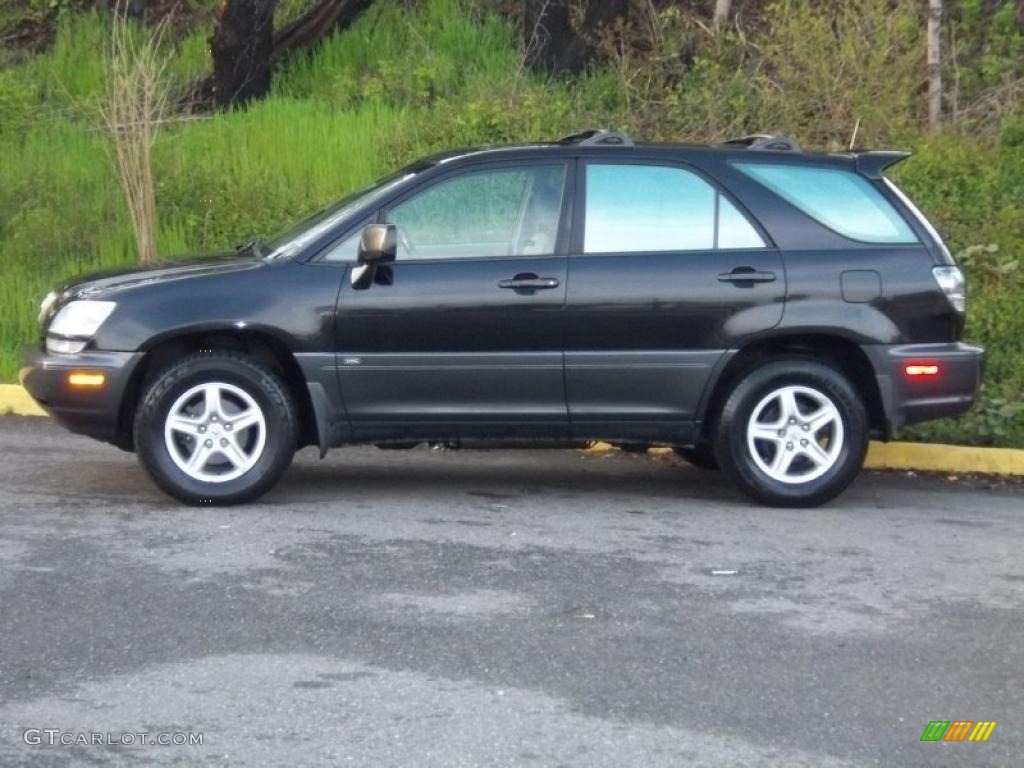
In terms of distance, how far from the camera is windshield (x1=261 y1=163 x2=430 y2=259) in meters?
7.96

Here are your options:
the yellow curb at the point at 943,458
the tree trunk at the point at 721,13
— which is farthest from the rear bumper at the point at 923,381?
the tree trunk at the point at 721,13

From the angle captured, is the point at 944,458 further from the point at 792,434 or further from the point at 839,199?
the point at 839,199

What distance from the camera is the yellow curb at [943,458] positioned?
9469mm

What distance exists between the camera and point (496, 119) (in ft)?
48.8

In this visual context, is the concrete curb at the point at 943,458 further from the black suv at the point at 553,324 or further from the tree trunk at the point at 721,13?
the tree trunk at the point at 721,13

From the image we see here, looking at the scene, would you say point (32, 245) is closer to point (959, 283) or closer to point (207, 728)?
point (959, 283)

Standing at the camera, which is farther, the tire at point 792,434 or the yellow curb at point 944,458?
the yellow curb at point 944,458

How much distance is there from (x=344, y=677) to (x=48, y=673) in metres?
0.97

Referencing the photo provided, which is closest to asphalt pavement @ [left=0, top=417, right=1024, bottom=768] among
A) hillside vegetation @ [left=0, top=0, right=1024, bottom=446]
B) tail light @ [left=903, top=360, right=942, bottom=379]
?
tail light @ [left=903, top=360, right=942, bottom=379]

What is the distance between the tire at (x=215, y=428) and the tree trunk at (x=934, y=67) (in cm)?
915

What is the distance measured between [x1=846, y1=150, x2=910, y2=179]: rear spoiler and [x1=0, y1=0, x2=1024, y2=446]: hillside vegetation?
11.7 ft

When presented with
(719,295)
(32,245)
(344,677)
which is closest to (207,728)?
(344,677)

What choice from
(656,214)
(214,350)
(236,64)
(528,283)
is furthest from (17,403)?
(236,64)

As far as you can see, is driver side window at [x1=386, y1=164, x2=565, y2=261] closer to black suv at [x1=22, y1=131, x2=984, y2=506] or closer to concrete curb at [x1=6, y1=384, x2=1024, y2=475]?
black suv at [x1=22, y1=131, x2=984, y2=506]
